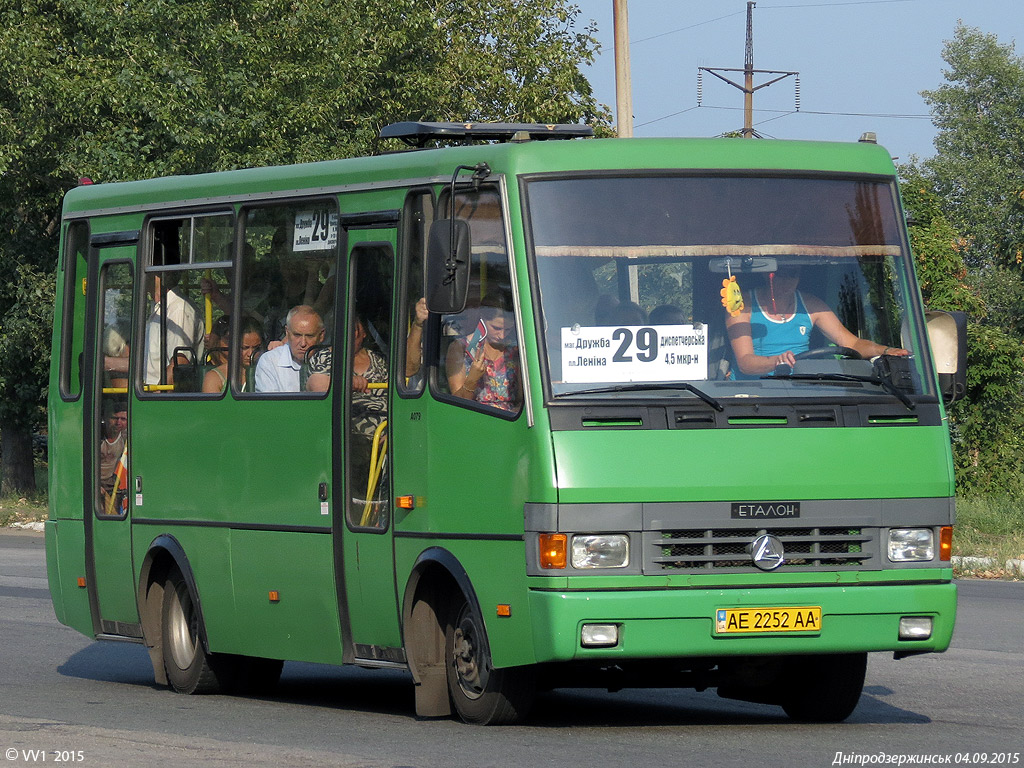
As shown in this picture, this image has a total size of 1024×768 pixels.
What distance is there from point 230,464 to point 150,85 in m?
16.9

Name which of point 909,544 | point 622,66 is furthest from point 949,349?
point 622,66

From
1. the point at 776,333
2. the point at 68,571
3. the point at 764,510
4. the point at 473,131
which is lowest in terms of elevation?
the point at 68,571

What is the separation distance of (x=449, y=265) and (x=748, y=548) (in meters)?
1.87

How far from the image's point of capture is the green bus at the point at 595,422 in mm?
8531

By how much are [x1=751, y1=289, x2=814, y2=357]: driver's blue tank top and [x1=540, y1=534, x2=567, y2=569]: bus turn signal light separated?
4.42 feet

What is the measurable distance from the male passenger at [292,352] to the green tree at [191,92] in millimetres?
16413

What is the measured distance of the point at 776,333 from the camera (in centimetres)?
898

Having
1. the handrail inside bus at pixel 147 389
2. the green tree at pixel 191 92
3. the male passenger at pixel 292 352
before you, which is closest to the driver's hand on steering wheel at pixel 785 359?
the male passenger at pixel 292 352

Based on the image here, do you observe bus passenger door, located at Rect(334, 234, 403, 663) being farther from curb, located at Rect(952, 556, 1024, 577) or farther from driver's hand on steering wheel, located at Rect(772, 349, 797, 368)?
curb, located at Rect(952, 556, 1024, 577)

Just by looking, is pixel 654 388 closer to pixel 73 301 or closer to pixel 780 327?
pixel 780 327

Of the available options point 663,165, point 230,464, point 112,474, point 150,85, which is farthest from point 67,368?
point 150,85

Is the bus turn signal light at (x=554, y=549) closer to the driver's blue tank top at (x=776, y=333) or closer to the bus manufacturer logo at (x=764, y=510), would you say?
the bus manufacturer logo at (x=764, y=510)

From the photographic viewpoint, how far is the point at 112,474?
40.8 ft

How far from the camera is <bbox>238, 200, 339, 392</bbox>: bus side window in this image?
10500 mm
